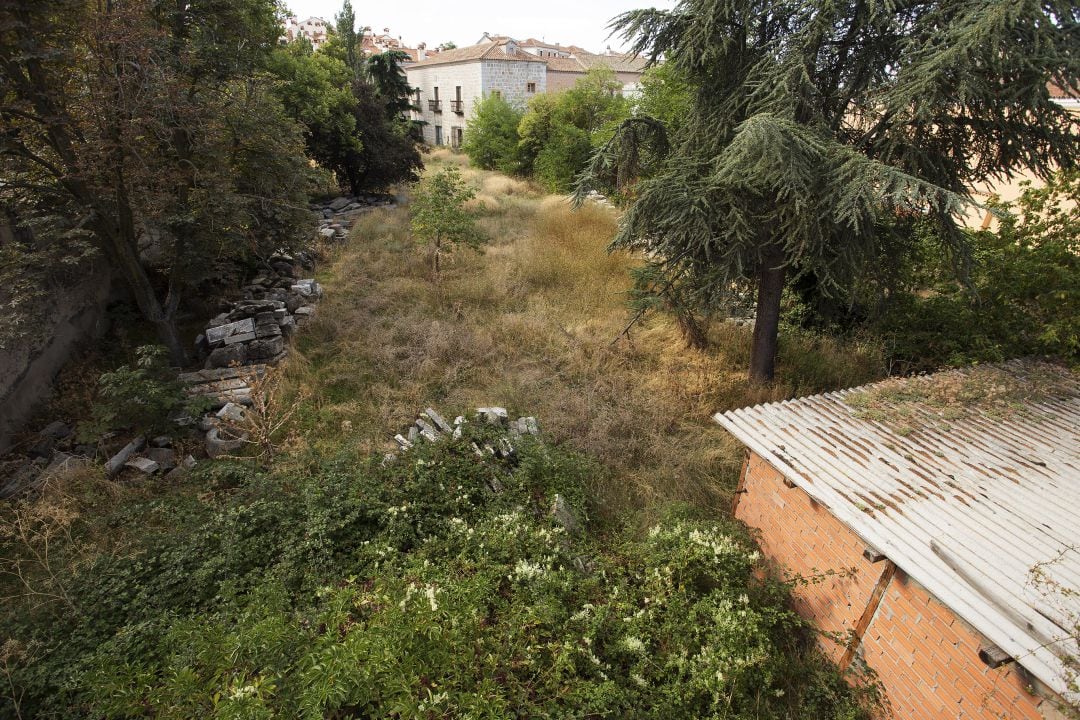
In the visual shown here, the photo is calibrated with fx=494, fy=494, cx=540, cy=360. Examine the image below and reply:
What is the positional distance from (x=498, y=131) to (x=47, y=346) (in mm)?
23304

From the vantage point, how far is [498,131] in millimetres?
26719

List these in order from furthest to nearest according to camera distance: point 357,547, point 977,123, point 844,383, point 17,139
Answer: point 844,383 → point 17,139 → point 977,123 → point 357,547

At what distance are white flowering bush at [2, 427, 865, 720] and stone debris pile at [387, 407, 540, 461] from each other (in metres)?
0.52

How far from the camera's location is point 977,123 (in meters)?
6.05

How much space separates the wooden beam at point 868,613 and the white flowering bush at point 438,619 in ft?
0.65

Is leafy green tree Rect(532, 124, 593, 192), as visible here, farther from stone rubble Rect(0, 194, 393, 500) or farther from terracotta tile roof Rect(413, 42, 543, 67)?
stone rubble Rect(0, 194, 393, 500)

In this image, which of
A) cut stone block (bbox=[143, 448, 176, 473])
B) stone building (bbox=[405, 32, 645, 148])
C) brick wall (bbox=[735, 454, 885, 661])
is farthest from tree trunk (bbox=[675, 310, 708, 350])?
stone building (bbox=[405, 32, 645, 148])

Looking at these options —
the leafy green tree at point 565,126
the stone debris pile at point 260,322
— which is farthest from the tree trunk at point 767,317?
the leafy green tree at point 565,126

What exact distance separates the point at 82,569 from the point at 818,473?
6.88 meters

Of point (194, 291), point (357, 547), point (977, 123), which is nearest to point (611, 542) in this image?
point (357, 547)

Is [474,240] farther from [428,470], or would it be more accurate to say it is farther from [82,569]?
[82,569]

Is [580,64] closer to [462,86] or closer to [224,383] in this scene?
[462,86]

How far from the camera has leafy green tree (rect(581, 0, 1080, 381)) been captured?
17.2ft

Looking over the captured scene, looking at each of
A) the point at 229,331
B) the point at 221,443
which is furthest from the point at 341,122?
the point at 221,443
